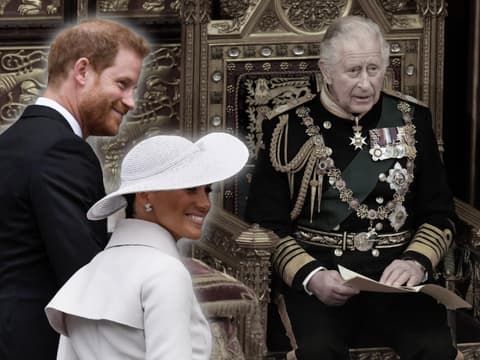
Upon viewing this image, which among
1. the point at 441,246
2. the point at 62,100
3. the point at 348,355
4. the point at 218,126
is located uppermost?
the point at 62,100

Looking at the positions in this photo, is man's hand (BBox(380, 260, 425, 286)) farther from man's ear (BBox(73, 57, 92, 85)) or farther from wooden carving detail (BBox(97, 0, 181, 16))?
wooden carving detail (BBox(97, 0, 181, 16))

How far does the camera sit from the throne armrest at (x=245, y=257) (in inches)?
162

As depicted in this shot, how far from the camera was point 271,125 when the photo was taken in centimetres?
460

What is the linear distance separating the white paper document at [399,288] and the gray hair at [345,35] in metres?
0.88

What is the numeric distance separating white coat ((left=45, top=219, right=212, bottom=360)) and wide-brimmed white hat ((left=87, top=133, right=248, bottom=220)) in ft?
0.31

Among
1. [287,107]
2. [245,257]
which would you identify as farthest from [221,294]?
[287,107]

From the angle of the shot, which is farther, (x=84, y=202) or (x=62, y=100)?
(x=62, y=100)

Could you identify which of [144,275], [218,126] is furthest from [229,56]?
[144,275]

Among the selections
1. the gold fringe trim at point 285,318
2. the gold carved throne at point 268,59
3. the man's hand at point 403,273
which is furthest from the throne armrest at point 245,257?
the gold carved throne at point 268,59

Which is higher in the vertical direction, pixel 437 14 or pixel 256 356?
pixel 437 14

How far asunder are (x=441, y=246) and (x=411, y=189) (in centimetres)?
25

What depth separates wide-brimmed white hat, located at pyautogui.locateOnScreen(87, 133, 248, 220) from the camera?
241cm

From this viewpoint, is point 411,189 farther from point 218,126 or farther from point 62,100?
point 62,100

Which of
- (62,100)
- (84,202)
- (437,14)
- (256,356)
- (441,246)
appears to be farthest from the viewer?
(437,14)
